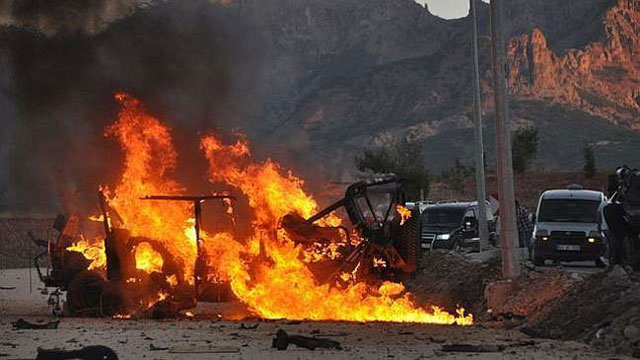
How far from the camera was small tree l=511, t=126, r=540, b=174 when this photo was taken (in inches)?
3553

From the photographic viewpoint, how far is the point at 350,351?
48.5 ft

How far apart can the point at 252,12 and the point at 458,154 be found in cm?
10103

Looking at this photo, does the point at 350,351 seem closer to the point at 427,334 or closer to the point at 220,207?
the point at 427,334

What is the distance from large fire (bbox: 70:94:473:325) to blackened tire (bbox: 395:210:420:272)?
21 cm

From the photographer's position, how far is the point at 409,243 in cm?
2044

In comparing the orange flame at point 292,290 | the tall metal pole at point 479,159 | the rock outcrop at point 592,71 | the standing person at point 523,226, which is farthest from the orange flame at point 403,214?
the rock outcrop at point 592,71

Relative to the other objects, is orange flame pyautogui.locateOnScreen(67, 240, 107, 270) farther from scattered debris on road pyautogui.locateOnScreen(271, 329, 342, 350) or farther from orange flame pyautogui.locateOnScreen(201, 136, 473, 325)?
scattered debris on road pyautogui.locateOnScreen(271, 329, 342, 350)

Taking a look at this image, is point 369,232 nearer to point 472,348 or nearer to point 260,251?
point 260,251

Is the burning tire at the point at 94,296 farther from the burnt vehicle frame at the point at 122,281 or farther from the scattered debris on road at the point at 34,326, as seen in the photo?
the scattered debris on road at the point at 34,326

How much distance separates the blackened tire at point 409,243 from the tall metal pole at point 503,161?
5.84 feet

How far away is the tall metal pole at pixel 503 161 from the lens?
20703 mm

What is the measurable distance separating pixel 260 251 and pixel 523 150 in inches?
2883

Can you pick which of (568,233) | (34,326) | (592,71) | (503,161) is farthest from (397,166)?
(592,71)

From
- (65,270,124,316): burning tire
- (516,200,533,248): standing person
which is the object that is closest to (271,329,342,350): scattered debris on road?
(65,270,124,316): burning tire
